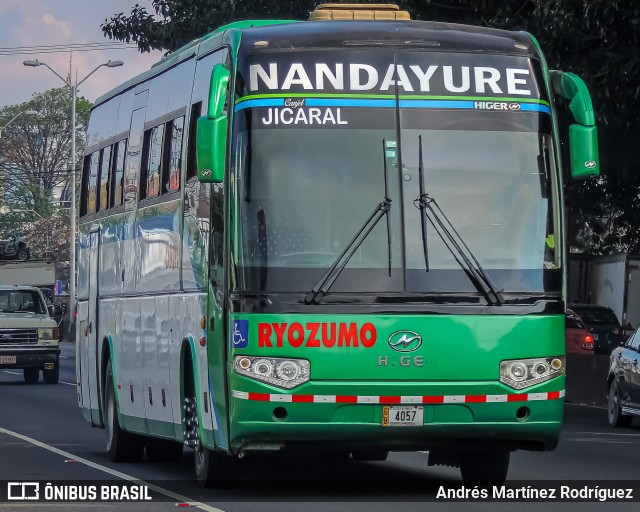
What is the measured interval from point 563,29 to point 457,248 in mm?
13463

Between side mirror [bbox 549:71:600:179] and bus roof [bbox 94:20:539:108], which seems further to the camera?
bus roof [bbox 94:20:539:108]

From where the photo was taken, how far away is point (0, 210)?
117000 mm

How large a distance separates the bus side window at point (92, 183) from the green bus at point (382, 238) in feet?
17.7

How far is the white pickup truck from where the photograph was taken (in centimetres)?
3634

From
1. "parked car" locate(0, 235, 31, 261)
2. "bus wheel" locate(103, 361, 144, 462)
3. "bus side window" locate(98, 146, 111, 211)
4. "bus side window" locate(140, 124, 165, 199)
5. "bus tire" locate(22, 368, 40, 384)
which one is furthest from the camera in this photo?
"parked car" locate(0, 235, 31, 261)

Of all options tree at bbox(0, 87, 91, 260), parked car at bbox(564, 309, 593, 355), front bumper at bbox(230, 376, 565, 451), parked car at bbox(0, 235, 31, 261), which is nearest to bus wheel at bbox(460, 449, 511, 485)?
front bumper at bbox(230, 376, 565, 451)

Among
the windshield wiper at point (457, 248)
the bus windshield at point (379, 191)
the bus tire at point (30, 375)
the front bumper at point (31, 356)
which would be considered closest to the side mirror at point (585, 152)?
the bus windshield at point (379, 191)

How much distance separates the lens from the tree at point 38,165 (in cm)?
10431

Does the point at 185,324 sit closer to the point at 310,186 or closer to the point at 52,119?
the point at 310,186

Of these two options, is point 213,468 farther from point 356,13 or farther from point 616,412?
point 616,412

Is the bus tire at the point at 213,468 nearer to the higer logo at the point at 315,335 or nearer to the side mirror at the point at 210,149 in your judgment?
the higer logo at the point at 315,335

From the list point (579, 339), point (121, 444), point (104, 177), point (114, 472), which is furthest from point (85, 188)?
point (579, 339)

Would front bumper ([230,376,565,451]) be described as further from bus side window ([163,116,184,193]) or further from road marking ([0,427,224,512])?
bus side window ([163,116,184,193])

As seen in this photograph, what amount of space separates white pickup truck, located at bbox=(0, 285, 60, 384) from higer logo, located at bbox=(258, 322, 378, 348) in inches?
985
